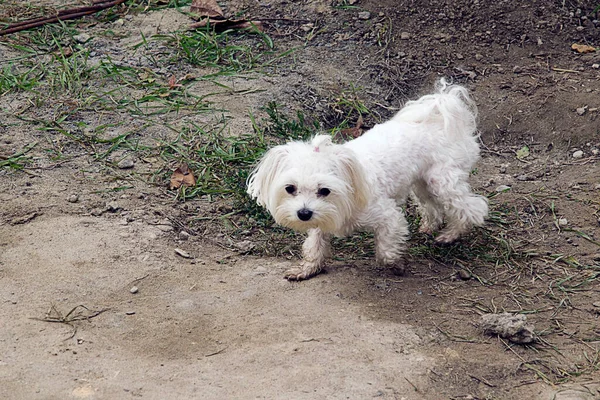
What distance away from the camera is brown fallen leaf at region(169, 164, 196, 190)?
596 cm

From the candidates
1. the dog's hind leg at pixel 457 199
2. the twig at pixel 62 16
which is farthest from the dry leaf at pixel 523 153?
the twig at pixel 62 16

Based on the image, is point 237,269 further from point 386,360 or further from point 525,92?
point 525,92

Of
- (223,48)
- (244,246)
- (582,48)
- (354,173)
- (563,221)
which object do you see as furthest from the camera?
(582,48)

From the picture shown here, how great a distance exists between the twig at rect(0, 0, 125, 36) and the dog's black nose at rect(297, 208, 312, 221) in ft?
14.1

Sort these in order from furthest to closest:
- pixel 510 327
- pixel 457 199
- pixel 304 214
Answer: pixel 457 199 → pixel 304 214 → pixel 510 327

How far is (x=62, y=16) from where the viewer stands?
773 centimetres

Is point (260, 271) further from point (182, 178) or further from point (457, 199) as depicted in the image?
point (457, 199)

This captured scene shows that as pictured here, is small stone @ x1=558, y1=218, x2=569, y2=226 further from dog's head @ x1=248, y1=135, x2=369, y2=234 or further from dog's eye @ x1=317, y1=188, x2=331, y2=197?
dog's eye @ x1=317, y1=188, x2=331, y2=197

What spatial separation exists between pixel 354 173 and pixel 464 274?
1.08 metres

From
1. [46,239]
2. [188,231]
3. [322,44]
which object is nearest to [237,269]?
[188,231]

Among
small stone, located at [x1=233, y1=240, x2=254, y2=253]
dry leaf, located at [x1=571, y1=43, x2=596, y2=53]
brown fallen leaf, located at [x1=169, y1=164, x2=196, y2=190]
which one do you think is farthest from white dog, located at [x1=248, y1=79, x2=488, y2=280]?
dry leaf, located at [x1=571, y1=43, x2=596, y2=53]

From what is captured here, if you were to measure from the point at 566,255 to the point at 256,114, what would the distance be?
9.09 ft

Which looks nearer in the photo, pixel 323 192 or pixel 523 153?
pixel 323 192

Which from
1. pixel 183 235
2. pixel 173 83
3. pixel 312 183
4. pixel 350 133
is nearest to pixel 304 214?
pixel 312 183
